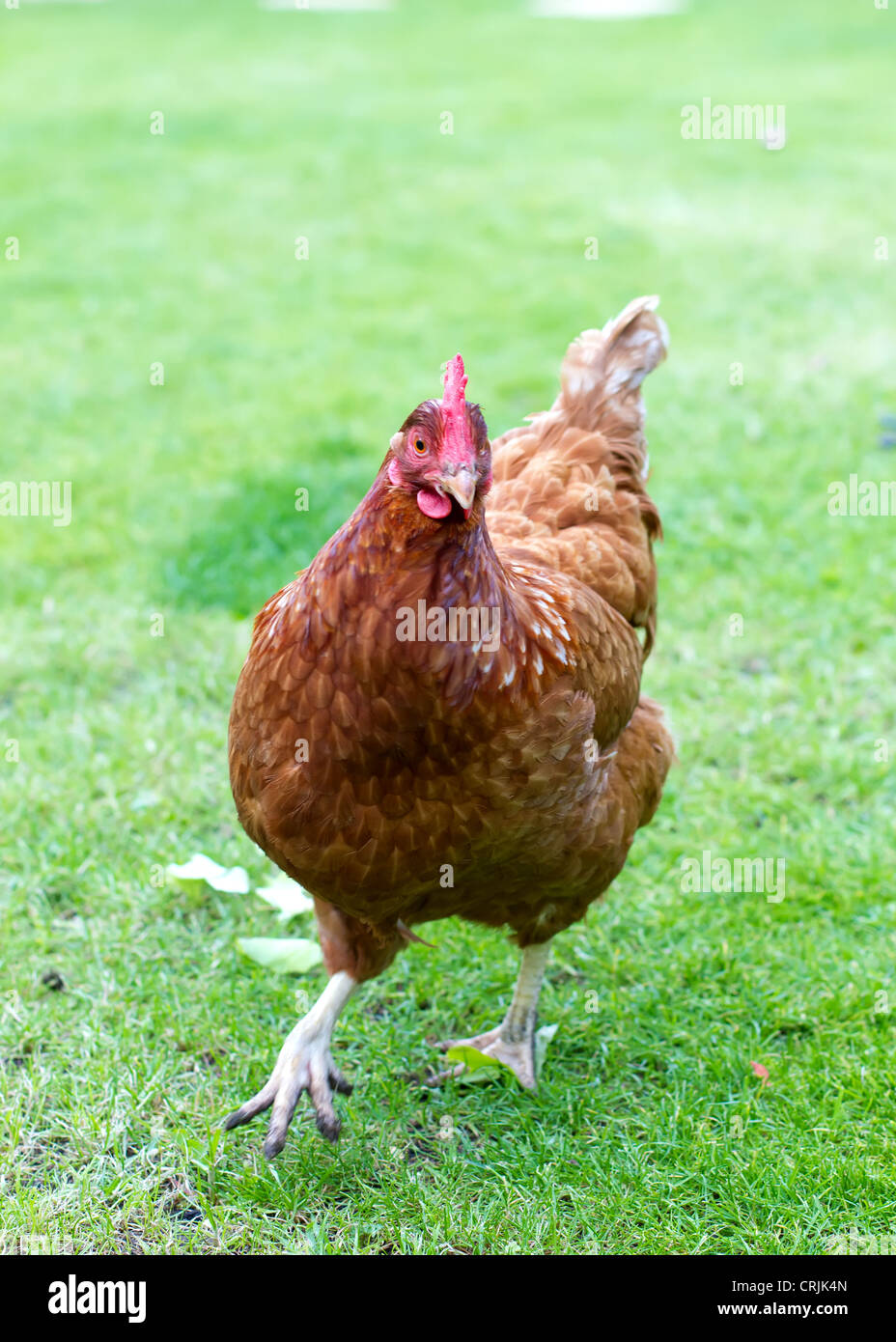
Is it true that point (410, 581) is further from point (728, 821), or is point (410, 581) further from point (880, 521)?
point (880, 521)

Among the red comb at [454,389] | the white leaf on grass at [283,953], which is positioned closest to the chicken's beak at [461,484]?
the red comb at [454,389]

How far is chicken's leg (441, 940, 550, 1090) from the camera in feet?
10.5

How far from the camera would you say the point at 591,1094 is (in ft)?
10.5

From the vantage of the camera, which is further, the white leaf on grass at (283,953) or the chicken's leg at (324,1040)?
the white leaf on grass at (283,953)

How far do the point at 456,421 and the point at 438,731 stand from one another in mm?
600

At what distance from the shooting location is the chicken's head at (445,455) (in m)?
2.26

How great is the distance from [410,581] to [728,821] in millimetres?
2018

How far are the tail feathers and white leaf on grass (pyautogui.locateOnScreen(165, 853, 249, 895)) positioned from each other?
5.43 feet

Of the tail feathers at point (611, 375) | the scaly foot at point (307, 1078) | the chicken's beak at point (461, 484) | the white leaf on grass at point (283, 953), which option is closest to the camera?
the chicken's beak at point (461, 484)

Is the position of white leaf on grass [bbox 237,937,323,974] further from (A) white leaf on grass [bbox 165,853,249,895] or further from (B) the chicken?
(B) the chicken

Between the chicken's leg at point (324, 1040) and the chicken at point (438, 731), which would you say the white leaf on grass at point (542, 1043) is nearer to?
the chicken at point (438, 731)

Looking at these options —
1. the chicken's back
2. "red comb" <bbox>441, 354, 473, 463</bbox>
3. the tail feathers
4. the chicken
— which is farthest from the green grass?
"red comb" <bbox>441, 354, 473, 463</bbox>

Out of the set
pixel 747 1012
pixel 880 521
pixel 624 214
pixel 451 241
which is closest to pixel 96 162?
pixel 451 241

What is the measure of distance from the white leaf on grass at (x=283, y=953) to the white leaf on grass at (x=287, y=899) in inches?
4.7
